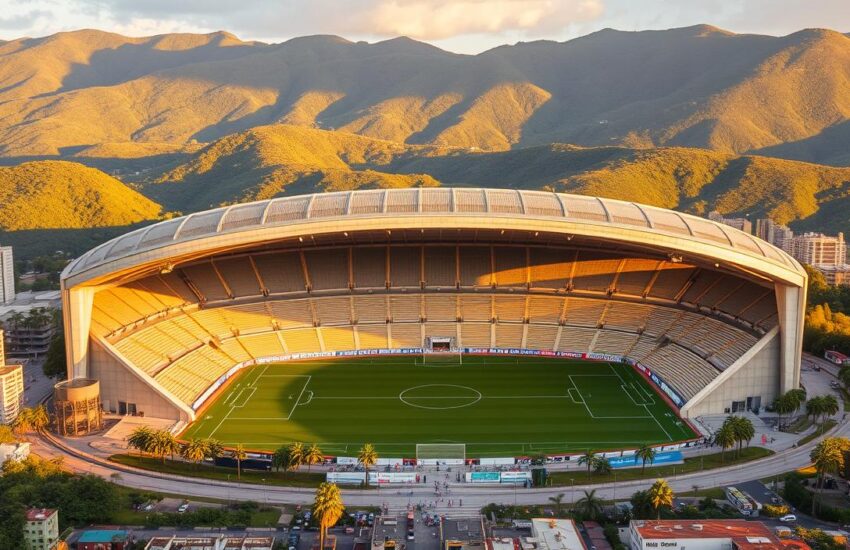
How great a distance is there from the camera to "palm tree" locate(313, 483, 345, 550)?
33469mm

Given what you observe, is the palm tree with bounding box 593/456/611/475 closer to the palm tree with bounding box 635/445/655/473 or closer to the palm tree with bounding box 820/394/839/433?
the palm tree with bounding box 635/445/655/473

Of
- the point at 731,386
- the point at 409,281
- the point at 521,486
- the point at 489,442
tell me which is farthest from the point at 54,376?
the point at 731,386

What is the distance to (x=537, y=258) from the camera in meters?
66.2

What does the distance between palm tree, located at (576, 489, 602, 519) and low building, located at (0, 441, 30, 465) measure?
29.6 m

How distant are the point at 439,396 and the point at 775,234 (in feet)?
296

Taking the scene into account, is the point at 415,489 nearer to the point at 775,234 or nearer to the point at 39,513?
the point at 39,513

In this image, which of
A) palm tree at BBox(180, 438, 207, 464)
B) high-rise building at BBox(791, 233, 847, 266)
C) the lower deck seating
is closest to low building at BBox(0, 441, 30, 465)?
palm tree at BBox(180, 438, 207, 464)

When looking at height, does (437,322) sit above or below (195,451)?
above

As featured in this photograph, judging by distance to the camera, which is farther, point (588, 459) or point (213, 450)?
point (213, 450)

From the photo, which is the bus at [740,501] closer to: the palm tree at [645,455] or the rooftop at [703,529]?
the rooftop at [703,529]

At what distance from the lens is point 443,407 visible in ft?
175

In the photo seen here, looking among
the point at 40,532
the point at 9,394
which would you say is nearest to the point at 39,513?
the point at 40,532

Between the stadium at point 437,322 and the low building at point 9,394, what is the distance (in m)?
3.42

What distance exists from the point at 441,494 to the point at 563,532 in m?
8.11
